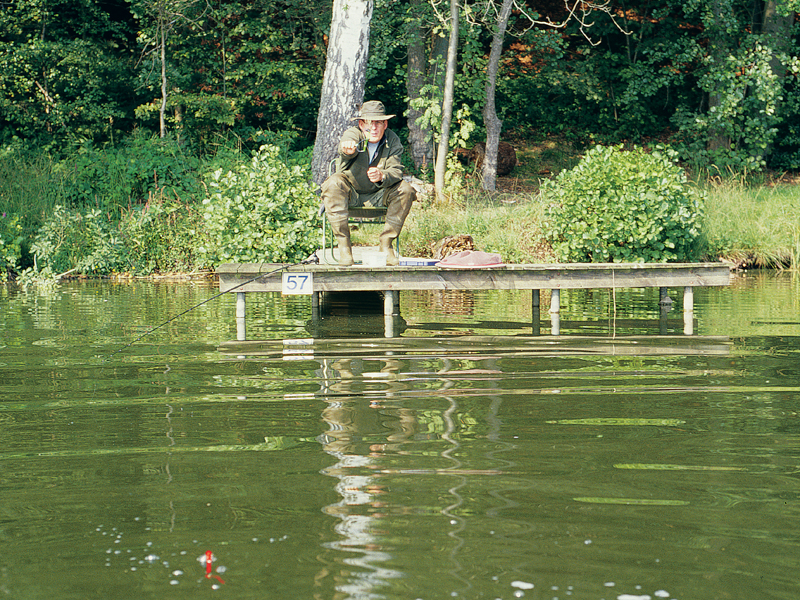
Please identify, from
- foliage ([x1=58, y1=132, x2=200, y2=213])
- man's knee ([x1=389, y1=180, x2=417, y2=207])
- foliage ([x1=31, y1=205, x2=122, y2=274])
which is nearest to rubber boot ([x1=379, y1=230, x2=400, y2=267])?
man's knee ([x1=389, y1=180, x2=417, y2=207])

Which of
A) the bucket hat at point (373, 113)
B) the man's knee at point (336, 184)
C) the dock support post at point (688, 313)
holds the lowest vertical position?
the dock support post at point (688, 313)

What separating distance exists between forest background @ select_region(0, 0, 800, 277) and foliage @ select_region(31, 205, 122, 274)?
0.03m

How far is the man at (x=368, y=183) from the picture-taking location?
7793 millimetres

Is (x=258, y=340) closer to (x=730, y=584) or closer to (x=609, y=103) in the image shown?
(x=730, y=584)

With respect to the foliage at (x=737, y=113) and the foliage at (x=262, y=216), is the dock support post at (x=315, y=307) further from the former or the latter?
the foliage at (x=737, y=113)

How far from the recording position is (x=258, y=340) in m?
7.66

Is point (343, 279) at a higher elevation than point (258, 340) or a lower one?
higher

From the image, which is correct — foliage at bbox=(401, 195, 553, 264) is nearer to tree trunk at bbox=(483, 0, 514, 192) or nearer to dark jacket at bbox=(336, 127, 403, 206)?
tree trunk at bbox=(483, 0, 514, 192)

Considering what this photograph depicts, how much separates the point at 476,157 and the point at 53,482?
15.1m

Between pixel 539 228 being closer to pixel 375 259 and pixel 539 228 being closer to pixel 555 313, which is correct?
pixel 555 313

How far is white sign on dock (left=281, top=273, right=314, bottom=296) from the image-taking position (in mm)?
7508

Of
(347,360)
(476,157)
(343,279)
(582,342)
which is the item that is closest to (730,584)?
(347,360)

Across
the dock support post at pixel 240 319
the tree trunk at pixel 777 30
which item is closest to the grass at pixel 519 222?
the tree trunk at pixel 777 30

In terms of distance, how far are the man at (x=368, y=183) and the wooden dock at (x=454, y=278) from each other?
0.37 m
